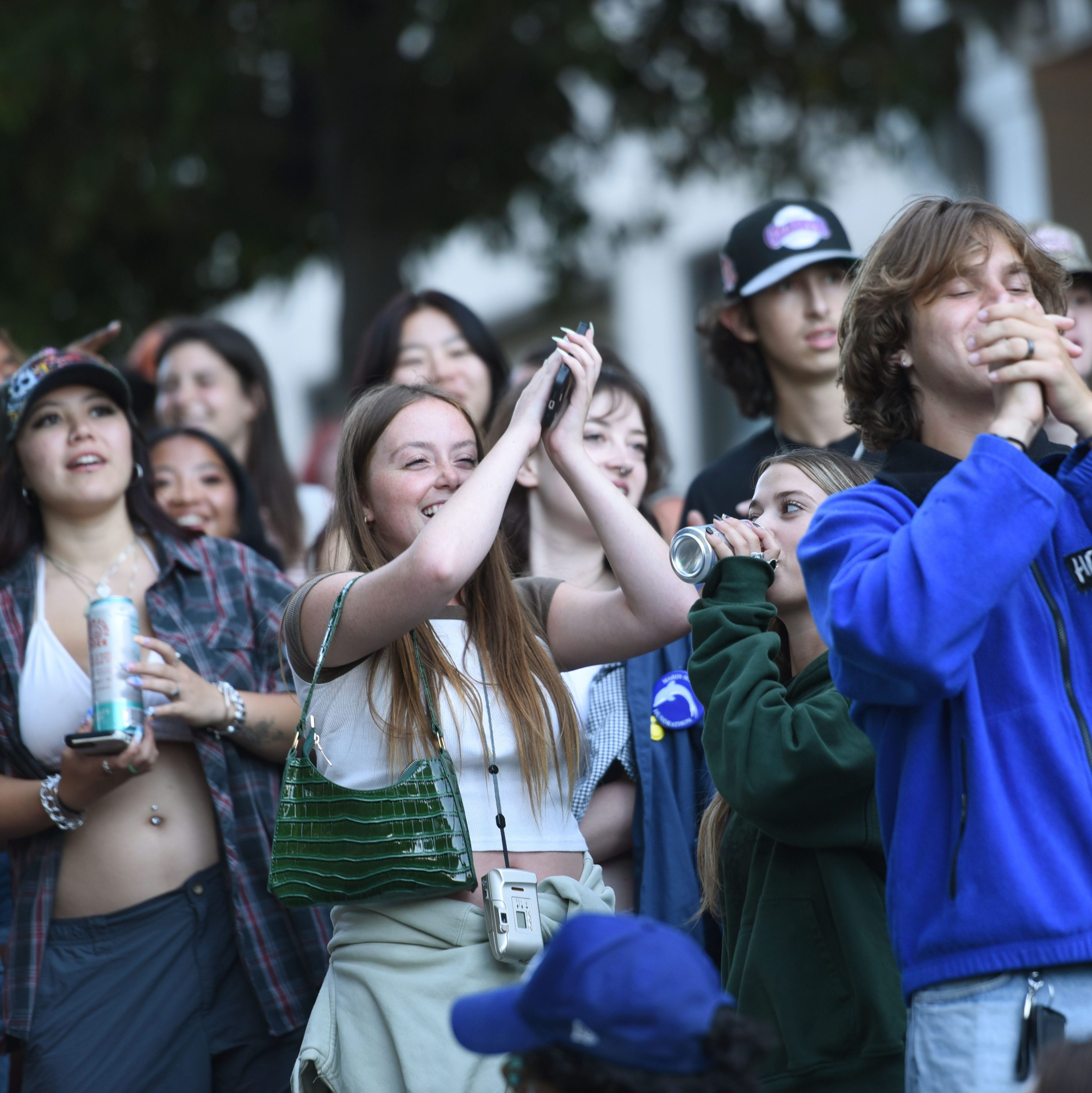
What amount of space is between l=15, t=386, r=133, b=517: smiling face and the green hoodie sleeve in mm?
1830

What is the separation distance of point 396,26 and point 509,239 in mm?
1315

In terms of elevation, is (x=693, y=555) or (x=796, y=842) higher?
(x=693, y=555)

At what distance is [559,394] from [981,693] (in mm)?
1129

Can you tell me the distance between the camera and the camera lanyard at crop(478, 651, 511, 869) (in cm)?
286

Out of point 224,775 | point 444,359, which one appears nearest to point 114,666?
point 224,775

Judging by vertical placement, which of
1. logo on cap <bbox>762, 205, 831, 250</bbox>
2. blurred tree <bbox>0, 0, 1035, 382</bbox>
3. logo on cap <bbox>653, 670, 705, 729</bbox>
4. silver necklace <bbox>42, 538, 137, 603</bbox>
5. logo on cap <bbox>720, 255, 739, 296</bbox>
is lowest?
logo on cap <bbox>653, 670, 705, 729</bbox>

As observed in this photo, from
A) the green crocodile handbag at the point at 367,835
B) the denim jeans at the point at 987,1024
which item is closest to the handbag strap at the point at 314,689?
the green crocodile handbag at the point at 367,835

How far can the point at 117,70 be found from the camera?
7258 millimetres

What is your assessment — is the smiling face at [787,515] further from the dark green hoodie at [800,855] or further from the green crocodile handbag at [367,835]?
the green crocodile handbag at [367,835]

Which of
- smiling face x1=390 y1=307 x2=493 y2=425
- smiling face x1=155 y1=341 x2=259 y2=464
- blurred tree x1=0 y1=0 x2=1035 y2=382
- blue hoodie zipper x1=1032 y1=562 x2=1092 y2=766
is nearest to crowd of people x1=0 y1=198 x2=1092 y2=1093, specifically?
blue hoodie zipper x1=1032 y1=562 x2=1092 y2=766

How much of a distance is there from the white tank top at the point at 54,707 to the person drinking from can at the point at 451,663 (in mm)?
798

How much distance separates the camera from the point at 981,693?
7.39 feet

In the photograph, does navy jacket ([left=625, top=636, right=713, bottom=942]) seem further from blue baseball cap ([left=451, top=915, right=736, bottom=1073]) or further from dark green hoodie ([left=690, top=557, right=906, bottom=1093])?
blue baseball cap ([left=451, top=915, right=736, bottom=1073])

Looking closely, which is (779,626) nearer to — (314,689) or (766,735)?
(766,735)
